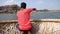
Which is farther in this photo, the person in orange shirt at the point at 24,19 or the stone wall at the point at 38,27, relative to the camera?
the stone wall at the point at 38,27

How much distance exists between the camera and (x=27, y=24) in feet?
22.7

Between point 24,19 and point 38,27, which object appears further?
point 38,27

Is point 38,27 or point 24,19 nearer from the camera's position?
point 24,19

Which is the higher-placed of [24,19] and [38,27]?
[24,19]

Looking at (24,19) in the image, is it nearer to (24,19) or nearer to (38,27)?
(24,19)

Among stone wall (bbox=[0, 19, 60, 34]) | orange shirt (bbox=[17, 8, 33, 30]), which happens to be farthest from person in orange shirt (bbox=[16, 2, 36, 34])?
stone wall (bbox=[0, 19, 60, 34])

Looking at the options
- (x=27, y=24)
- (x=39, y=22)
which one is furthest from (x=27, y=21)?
(x=39, y=22)

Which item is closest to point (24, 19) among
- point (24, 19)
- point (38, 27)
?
point (24, 19)

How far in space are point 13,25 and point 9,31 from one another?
0.29m

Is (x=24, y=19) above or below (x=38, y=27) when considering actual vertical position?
above

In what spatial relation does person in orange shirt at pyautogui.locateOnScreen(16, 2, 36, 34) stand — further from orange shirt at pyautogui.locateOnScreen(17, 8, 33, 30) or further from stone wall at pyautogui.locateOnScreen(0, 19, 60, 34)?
stone wall at pyautogui.locateOnScreen(0, 19, 60, 34)

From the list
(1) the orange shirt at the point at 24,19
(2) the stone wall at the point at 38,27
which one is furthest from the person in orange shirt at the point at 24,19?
(2) the stone wall at the point at 38,27

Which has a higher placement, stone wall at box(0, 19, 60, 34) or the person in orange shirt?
the person in orange shirt

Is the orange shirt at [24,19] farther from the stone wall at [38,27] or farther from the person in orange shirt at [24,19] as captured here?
the stone wall at [38,27]
